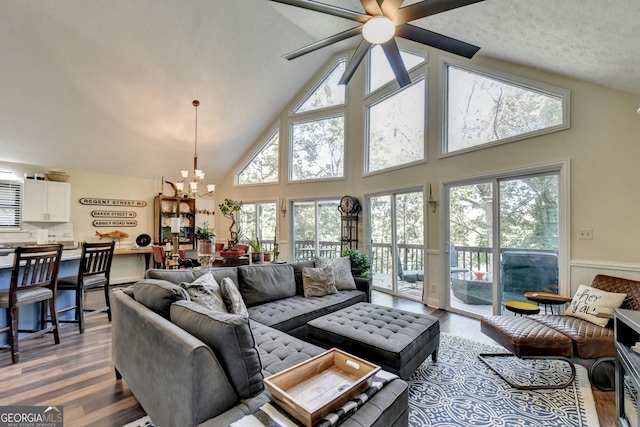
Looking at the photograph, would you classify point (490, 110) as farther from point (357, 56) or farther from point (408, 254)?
point (408, 254)

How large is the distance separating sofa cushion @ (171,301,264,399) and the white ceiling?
315cm

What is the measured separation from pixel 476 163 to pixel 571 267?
67.0 inches

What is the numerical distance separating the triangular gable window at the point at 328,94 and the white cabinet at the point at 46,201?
5.16 meters

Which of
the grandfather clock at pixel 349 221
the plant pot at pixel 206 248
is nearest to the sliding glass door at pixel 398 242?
the grandfather clock at pixel 349 221

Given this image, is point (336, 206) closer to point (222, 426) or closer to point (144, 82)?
point (144, 82)

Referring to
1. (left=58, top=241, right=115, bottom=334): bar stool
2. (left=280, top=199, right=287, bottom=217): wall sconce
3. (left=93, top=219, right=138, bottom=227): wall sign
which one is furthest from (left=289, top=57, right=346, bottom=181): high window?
(left=58, top=241, right=115, bottom=334): bar stool

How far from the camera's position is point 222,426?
3.96 ft

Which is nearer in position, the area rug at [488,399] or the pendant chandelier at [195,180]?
the area rug at [488,399]

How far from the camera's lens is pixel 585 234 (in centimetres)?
308

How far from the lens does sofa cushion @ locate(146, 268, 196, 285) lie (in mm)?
2490

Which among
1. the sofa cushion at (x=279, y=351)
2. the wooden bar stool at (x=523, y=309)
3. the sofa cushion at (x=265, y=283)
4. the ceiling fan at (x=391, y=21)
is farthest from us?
the sofa cushion at (x=265, y=283)

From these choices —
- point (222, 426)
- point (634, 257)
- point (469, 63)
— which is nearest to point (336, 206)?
point (469, 63)

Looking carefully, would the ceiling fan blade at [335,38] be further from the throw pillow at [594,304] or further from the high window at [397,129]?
the throw pillow at [594,304]

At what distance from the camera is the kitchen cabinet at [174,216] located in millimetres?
6621
